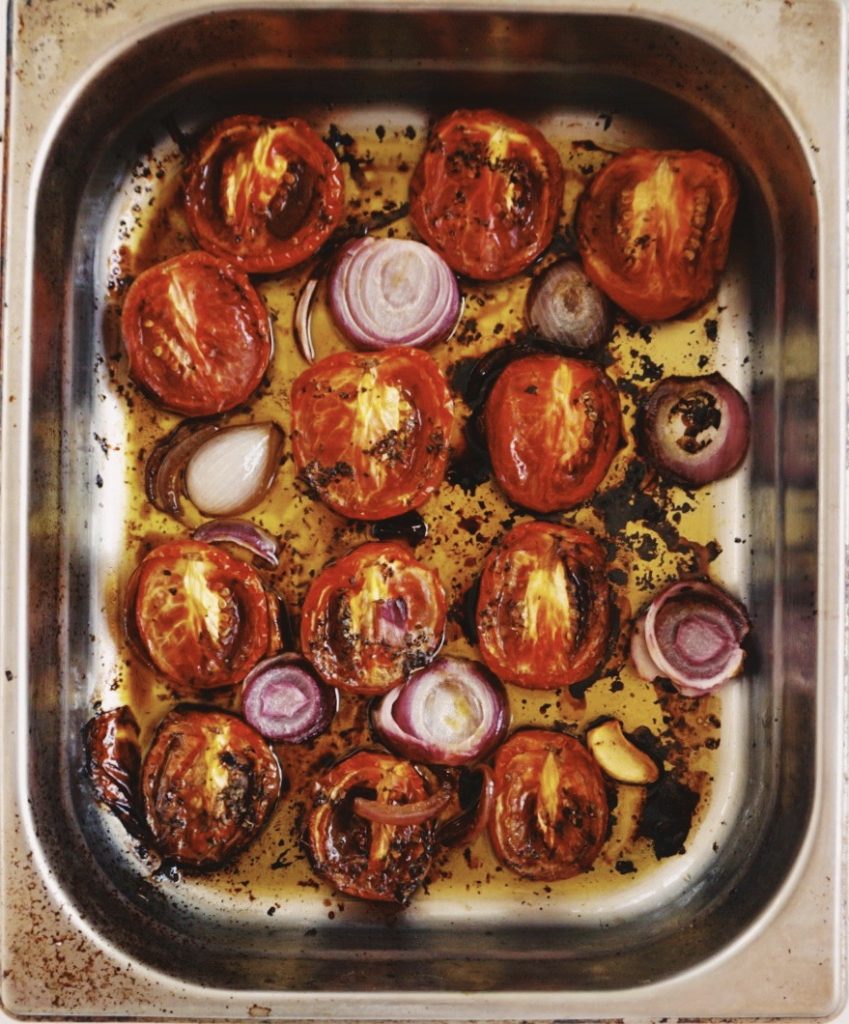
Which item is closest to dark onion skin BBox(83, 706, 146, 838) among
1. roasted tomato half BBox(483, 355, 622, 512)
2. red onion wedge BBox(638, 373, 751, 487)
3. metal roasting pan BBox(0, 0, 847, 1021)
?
metal roasting pan BBox(0, 0, 847, 1021)

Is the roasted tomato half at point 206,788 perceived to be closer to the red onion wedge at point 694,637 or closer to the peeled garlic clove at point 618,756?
the peeled garlic clove at point 618,756

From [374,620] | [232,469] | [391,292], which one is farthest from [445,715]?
[391,292]

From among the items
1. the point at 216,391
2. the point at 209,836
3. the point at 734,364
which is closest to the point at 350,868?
the point at 209,836

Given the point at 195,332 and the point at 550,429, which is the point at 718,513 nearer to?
the point at 550,429

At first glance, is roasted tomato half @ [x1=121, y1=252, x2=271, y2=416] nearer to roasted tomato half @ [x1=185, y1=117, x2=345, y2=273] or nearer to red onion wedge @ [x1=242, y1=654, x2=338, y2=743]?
roasted tomato half @ [x1=185, y1=117, x2=345, y2=273]

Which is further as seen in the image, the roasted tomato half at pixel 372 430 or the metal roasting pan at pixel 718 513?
the roasted tomato half at pixel 372 430

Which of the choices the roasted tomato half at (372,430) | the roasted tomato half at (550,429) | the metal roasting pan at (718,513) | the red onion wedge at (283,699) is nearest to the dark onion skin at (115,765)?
the metal roasting pan at (718,513)
